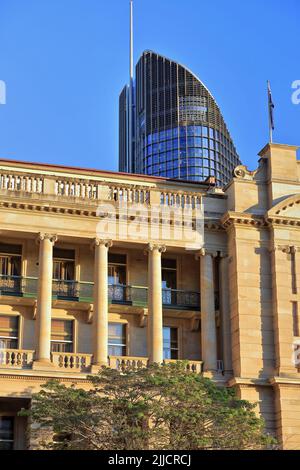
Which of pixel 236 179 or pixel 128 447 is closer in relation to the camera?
pixel 128 447

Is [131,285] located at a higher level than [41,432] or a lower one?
higher

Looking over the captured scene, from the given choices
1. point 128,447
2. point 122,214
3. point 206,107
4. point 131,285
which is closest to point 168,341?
point 131,285

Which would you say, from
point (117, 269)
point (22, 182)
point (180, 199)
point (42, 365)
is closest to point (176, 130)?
point (117, 269)

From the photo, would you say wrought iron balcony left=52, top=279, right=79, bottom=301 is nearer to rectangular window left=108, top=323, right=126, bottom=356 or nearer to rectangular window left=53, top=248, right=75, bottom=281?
rectangular window left=53, top=248, right=75, bottom=281

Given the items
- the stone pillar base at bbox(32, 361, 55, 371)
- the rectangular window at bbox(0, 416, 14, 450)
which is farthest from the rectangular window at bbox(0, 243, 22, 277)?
the rectangular window at bbox(0, 416, 14, 450)

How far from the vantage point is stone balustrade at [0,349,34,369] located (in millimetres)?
46219

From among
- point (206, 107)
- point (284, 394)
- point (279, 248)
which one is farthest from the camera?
point (206, 107)

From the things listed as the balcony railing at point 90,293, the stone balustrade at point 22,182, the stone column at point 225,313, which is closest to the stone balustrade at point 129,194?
the stone balustrade at point 22,182

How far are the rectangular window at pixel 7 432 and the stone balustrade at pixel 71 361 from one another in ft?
10.8

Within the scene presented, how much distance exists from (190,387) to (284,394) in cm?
774

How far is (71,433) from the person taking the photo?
4059 cm

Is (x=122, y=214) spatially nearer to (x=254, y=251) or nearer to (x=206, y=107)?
(x=254, y=251)

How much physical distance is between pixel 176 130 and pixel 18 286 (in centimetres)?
11405

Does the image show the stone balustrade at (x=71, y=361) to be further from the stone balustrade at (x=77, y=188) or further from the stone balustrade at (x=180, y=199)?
the stone balustrade at (x=180, y=199)
